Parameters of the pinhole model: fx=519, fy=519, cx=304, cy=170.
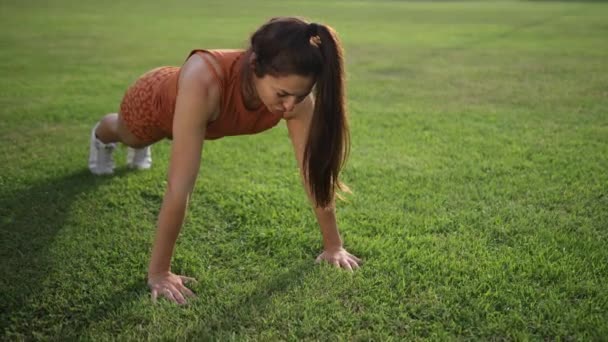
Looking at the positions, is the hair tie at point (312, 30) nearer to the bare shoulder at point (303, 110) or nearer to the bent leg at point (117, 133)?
the bare shoulder at point (303, 110)

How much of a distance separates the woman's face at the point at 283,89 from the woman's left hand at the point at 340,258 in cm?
84

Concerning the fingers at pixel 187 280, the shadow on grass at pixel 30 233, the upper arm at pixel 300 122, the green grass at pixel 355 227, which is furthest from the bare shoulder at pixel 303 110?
the shadow on grass at pixel 30 233

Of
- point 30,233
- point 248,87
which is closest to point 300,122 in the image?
point 248,87

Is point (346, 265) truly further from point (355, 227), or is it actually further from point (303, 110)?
point (303, 110)

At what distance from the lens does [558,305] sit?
7.69ft

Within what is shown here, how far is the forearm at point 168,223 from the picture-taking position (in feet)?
7.97

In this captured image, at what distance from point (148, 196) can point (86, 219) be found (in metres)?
0.48

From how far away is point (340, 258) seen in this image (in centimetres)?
275

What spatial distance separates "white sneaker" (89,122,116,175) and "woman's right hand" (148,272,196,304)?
164cm

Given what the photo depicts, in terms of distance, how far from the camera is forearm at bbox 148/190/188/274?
2.43 m

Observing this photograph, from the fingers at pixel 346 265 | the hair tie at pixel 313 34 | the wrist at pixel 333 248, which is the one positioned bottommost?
the fingers at pixel 346 265

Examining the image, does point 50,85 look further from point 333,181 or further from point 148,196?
point 333,181

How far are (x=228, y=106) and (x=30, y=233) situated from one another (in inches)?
56.6

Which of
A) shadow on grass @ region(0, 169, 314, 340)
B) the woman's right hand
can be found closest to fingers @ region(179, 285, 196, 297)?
the woman's right hand
